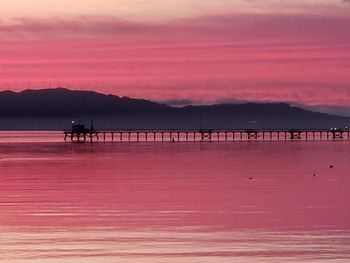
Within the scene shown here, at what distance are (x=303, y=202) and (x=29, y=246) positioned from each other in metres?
16.5

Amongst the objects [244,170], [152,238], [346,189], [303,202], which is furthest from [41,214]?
[244,170]

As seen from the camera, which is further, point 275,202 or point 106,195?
point 106,195

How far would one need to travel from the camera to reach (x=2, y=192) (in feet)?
156

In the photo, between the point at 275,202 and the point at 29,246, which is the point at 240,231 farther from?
the point at 275,202

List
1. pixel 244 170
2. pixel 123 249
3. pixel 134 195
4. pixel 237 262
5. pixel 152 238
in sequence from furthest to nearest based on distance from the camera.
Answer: pixel 244 170
pixel 134 195
pixel 152 238
pixel 123 249
pixel 237 262

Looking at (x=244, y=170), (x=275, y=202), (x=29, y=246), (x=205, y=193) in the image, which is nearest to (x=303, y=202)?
(x=275, y=202)

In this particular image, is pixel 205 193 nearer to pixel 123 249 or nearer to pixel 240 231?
pixel 240 231

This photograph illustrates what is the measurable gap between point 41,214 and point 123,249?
998 cm

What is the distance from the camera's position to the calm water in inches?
1032

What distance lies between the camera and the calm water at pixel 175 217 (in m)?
26.2

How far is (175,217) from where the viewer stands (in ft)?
115

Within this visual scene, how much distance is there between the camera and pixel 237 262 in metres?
24.6

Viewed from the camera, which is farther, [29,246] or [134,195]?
[134,195]

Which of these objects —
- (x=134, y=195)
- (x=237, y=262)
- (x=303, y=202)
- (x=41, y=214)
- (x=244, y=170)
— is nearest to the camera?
(x=237, y=262)
